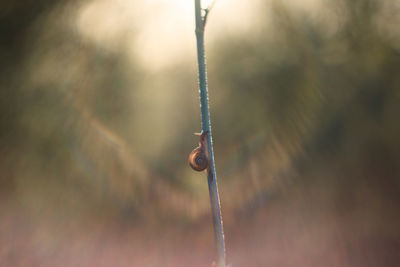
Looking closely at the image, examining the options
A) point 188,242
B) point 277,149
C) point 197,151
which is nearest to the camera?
point 197,151

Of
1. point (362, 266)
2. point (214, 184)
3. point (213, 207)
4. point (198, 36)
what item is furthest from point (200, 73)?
point (362, 266)

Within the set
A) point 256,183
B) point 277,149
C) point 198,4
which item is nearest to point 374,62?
point 277,149

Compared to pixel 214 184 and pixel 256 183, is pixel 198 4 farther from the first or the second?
pixel 256 183

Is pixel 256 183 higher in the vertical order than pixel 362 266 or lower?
higher

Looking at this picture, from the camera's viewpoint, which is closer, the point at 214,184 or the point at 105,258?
the point at 214,184

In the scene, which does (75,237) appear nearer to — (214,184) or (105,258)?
(105,258)

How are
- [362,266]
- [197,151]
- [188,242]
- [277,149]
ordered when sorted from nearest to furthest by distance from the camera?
[197,151] → [362,266] → [188,242] → [277,149]

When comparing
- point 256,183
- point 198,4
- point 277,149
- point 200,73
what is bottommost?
point 256,183

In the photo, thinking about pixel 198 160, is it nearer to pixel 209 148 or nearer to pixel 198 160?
pixel 198 160

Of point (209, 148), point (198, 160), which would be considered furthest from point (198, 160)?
point (209, 148)
